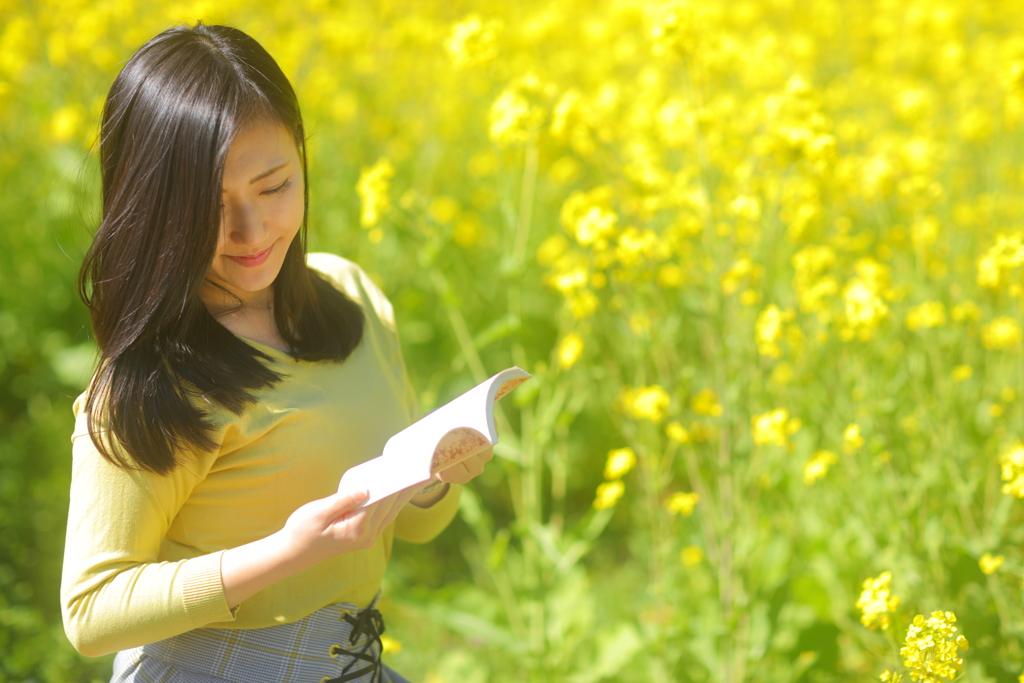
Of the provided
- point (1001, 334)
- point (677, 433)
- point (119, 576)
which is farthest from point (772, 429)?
point (119, 576)

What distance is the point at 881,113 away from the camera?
334cm

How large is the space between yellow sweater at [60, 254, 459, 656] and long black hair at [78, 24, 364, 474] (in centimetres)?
4

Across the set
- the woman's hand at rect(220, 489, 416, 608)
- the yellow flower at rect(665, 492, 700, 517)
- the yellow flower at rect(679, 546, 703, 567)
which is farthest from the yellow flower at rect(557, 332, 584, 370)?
the woman's hand at rect(220, 489, 416, 608)

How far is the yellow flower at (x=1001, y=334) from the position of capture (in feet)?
6.02

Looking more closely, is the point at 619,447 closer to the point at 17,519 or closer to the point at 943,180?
the point at 943,180

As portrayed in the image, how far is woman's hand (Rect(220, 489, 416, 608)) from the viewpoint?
94 cm

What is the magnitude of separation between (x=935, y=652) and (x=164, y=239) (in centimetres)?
117

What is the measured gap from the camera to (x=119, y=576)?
97cm

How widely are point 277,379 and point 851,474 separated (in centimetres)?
133

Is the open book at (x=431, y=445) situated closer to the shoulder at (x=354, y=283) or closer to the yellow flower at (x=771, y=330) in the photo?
the shoulder at (x=354, y=283)

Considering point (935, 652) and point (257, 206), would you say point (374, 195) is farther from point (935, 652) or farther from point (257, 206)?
point (935, 652)

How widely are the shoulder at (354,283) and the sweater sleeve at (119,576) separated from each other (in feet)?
1.74

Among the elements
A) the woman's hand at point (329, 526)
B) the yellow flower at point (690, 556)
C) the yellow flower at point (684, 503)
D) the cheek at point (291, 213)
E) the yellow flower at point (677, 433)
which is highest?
the cheek at point (291, 213)

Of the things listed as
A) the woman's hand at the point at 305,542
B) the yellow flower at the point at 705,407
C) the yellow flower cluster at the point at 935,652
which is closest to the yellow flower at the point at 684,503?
the yellow flower at the point at 705,407
